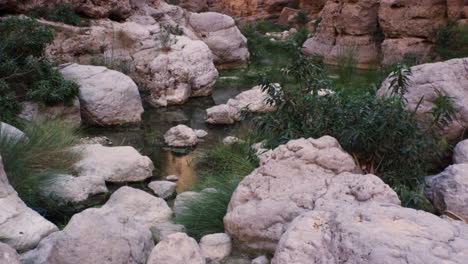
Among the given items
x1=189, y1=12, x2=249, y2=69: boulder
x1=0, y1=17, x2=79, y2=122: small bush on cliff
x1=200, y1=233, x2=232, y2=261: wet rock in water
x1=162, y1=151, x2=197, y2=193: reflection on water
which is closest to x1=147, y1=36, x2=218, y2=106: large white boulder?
x1=0, y1=17, x2=79, y2=122: small bush on cliff

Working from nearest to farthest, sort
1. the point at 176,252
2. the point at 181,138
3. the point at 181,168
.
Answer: the point at 176,252
the point at 181,168
the point at 181,138

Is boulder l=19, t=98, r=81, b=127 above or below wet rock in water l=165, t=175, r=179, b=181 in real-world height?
below

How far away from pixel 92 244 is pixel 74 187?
3094 mm

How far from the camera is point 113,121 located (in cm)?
962

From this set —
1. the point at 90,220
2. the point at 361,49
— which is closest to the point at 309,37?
the point at 361,49

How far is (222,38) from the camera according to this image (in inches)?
631

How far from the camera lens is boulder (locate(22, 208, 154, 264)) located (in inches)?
121

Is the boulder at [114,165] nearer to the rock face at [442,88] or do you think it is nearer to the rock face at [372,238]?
the rock face at [442,88]

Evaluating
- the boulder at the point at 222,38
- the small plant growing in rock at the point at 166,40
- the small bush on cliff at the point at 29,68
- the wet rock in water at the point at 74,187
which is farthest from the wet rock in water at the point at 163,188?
the boulder at the point at 222,38

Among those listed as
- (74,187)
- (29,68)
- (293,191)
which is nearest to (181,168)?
(74,187)

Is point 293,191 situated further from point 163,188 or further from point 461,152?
point 163,188

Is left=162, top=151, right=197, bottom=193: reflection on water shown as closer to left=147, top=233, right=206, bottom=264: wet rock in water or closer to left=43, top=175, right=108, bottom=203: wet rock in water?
left=43, top=175, right=108, bottom=203: wet rock in water

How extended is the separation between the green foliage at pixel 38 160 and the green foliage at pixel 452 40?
34.7 feet

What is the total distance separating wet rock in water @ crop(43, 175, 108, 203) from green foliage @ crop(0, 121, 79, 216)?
0.09m
